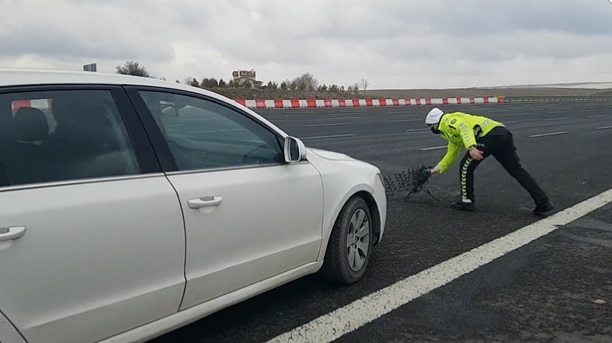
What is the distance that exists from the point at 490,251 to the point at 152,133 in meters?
3.35

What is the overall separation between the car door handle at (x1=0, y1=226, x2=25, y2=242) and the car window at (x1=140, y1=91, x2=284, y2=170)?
898 mm

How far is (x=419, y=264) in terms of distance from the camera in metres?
4.36

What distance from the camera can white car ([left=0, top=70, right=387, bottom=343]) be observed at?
7.02 feet

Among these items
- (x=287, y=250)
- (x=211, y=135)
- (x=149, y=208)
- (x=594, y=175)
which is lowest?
(x=594, y=175)

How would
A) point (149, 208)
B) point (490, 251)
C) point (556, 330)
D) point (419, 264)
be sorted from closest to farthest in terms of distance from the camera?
point (149, 208)
point (556, 330)
point (419, 264)
point (490, 251)

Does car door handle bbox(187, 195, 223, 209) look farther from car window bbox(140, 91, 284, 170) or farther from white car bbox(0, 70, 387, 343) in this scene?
car window bbox(140, 91, 284, 170)

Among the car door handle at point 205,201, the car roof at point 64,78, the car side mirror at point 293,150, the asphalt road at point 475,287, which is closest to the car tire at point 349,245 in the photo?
the asphalt road at point 475,287

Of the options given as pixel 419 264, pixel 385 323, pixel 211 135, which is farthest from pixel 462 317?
pixel 211 135

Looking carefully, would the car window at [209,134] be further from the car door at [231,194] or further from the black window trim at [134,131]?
the black window trim at [134,131]

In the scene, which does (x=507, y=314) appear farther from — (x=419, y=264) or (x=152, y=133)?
(x=152, y=133)

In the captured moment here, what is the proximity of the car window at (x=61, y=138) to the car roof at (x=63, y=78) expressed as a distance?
0.19 ft

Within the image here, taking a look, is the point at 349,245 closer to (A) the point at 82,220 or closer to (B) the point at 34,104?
(A) the point at 82,220

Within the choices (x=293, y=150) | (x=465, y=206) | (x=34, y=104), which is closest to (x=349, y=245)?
(x=293, y=150)

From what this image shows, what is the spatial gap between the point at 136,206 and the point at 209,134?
94 cm
